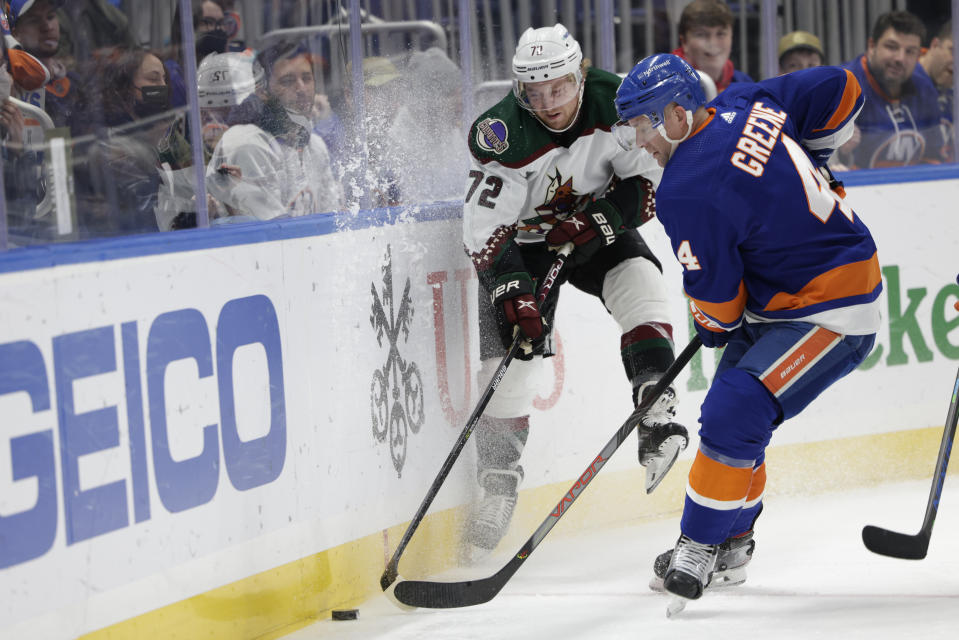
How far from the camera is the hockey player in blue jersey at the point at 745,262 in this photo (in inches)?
106

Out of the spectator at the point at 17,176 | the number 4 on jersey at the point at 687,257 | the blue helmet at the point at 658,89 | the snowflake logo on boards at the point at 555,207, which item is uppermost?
the blue helmet at the point at 658,89

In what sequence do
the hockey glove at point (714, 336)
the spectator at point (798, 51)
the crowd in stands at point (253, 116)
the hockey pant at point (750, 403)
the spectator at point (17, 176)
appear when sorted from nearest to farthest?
the spectator at point (17, 176), the crowd in stands at point (253, 116), the hockey pant at point (750, 403), the hockey glove at point (714, 336), the spectator at point (798, 51)

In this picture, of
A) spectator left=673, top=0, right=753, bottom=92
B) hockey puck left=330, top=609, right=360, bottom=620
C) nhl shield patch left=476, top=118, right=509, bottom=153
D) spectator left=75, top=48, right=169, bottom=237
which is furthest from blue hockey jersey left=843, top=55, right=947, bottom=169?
spectator left=75, top=48, right=169, bottom=237

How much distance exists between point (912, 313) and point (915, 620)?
1.70 meters

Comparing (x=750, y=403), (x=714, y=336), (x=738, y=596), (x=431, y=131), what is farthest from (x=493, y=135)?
(x=738, y=596)

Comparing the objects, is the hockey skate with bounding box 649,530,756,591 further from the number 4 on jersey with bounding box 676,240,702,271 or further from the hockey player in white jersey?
the number 4 on jersey with bounding box 676,240,702,271

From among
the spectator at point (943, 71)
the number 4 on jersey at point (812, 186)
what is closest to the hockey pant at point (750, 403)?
the number 4 on jersey at point (812, 186)

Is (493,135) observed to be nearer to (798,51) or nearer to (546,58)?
(546,58)

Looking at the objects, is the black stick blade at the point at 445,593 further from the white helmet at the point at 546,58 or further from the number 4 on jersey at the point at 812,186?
the white helmet at the point at 546,58

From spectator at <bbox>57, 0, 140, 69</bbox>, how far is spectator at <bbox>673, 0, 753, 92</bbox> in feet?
6.72

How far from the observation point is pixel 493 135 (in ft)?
11.2

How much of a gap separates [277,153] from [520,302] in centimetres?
74

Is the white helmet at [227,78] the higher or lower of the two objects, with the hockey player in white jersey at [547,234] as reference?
higher

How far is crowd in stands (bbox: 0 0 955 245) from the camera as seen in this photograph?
8.76ft
